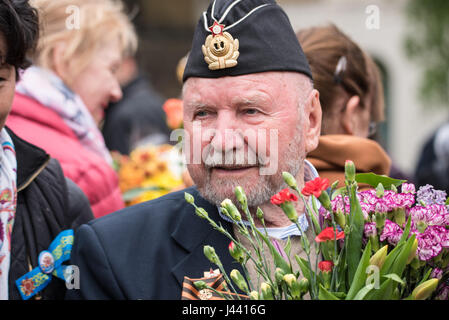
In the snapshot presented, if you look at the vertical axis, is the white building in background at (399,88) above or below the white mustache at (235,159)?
below

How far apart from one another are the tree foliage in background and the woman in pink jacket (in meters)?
10.8

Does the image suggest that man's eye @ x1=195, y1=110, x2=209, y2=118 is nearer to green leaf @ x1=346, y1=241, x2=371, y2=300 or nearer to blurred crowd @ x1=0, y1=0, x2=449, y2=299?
blurred crowd @ x1=0, y1=0, x2=449, y2=299

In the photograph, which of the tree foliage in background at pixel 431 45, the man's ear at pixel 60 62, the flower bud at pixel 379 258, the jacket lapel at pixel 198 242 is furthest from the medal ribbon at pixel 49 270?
the tree foliage in background at pixel 431 45

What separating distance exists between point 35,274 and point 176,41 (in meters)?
11.0

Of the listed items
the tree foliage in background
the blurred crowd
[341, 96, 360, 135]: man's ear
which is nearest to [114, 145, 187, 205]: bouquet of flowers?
the blurred crowd

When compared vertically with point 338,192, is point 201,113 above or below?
above

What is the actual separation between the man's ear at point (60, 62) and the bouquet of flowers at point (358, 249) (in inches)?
75.4

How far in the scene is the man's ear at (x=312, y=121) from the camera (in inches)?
89.0

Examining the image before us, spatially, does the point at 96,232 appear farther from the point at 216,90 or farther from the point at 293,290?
the point at 293,290

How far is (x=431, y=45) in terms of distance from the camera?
13531 millimetres

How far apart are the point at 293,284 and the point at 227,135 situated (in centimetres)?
60

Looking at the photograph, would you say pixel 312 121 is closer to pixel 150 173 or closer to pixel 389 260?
pixel 389 260

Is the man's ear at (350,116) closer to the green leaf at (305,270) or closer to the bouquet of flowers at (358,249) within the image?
the bouquet of flowers at (358,249)

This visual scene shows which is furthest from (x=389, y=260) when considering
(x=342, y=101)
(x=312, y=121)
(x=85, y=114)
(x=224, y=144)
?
(x=85, y=114)
